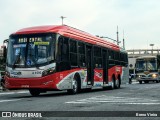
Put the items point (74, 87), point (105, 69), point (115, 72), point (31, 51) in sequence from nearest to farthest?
1. point (31, 51)
2. point (74, 87)
3. point (105, 69)
4. point (115, 72)

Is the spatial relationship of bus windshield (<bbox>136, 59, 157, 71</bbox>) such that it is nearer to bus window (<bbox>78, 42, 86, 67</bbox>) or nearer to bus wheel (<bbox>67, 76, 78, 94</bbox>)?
bus window (<bbox>78, 42, 86, 67</bbox>)

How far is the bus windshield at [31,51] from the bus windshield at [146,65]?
94.7ft

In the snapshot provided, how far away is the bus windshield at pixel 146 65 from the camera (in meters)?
46.6

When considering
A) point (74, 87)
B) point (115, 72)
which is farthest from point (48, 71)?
point (115, 72)

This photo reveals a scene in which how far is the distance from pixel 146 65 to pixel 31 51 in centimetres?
2925

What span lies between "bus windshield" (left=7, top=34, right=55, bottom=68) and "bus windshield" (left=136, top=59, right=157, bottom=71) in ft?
94.7

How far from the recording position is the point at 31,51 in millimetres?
18859

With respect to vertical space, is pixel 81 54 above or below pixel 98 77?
above

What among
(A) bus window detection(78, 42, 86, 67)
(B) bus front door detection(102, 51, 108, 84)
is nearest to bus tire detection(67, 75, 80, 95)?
(A) bus window detection(78, 42, 86, 67)

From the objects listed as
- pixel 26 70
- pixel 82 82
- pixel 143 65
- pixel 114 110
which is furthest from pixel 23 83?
pixel 143 65

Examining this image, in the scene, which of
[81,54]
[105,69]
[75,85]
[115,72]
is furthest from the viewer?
[115,72]

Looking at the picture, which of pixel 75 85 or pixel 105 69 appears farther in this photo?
pixel 105 69

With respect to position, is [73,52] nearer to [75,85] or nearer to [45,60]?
[75,85]

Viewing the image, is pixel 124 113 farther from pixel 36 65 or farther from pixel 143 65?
pixel 143 65
